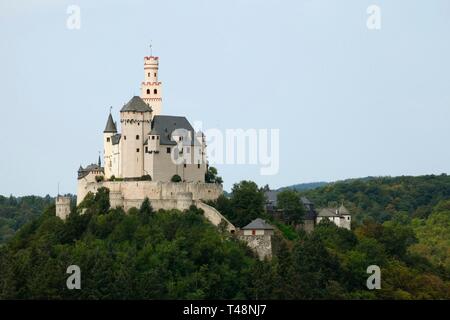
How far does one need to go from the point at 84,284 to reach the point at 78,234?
359 inches

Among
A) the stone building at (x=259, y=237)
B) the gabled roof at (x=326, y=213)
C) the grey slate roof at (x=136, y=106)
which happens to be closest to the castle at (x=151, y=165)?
the grey slate roof at (x=136, y=106)

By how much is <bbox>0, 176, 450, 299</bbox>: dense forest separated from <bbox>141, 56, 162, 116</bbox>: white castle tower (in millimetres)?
8999

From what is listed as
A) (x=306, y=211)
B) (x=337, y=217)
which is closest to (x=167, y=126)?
(x=306, y=211)

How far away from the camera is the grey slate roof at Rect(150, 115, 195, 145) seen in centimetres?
10719

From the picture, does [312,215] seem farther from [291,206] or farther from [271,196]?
[271,196]

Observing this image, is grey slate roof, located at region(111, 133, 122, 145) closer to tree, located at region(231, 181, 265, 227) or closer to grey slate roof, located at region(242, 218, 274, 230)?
tree, located at region(231, 181, 265, 227)

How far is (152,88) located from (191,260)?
16.1 m

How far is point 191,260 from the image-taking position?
336ft

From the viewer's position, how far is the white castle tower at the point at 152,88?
4382 inches

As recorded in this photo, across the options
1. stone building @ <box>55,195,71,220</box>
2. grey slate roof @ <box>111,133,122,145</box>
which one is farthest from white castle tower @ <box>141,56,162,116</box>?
stone building @ <box>55,195,71,220</box>
